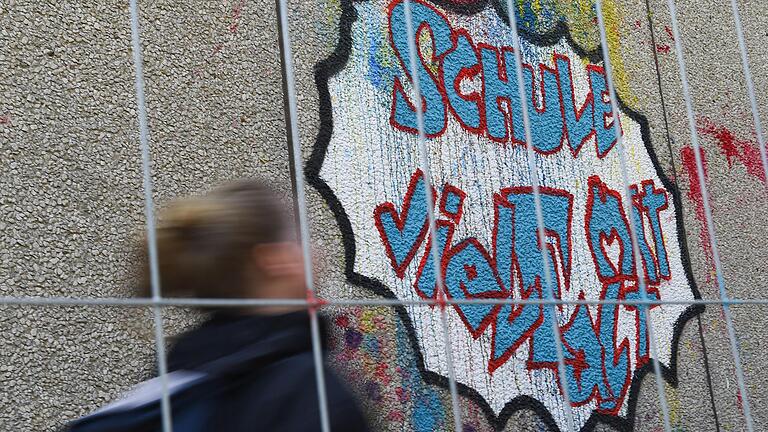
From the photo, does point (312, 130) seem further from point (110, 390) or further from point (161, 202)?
point (110, 390)

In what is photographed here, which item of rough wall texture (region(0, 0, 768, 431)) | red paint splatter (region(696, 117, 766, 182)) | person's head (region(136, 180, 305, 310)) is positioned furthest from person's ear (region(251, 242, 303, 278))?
red paint splatter (region(696, 117, 766, 182))

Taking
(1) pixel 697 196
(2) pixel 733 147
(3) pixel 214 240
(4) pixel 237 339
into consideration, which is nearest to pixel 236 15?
(3) pixel 214 240

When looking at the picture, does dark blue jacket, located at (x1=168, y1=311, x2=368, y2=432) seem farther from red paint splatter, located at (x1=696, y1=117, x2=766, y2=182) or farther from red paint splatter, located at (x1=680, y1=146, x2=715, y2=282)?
red paint splatter, located at (x1=696, y1=117, x2=766, y2=182)

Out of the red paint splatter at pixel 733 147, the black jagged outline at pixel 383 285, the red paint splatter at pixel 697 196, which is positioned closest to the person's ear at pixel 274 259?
the black jagged outline at pixel 383 285

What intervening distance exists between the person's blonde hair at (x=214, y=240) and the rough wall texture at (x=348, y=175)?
93 centimetres

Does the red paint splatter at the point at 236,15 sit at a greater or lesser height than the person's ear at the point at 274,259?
greater

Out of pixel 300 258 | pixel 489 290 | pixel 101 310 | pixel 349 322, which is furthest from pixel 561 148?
pixel 300 258

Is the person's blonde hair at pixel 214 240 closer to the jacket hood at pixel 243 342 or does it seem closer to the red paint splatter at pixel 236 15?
the jacket hood at pixel 243 342

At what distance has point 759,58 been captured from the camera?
536 cm

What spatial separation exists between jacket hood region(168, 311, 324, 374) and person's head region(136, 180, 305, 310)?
0.20 ft

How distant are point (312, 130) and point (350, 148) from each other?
0.17 meters

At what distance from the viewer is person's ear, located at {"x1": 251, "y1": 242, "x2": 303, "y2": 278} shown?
63.2 inches

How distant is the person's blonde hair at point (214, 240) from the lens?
1.59m

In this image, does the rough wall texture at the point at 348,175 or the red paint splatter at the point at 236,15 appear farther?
the red paint splatter at the point at 236,15
